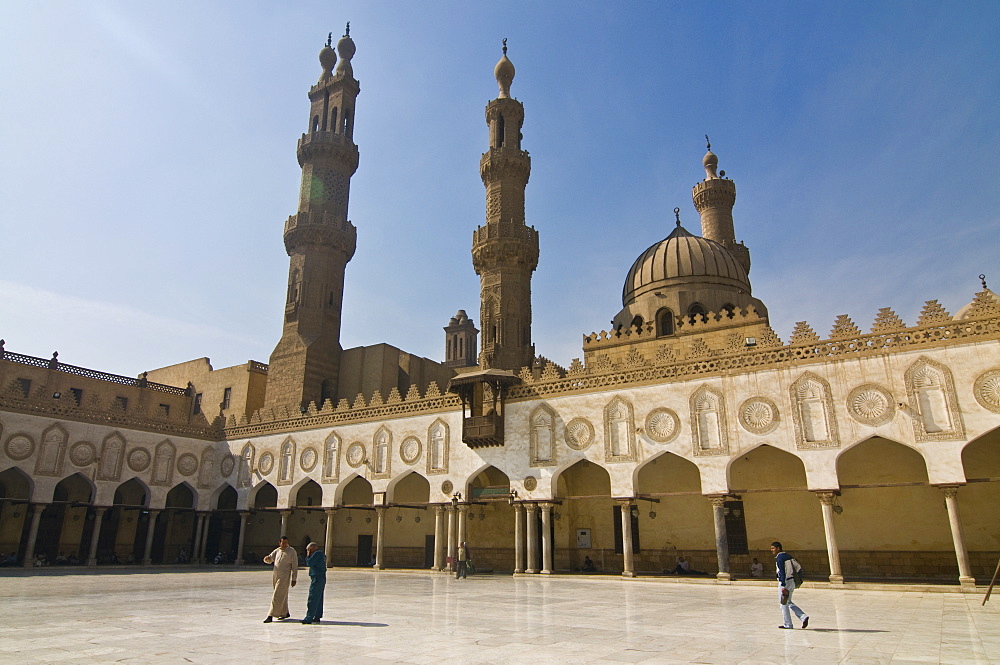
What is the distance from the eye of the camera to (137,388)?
1347 inches

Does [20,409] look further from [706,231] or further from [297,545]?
[706,231]

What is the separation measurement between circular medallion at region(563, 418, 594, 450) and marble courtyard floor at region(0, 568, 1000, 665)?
587cm

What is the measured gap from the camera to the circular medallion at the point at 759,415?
1716 centimetres

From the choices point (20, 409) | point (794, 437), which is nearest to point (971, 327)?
point (794, 437)

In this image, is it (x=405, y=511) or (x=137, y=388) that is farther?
(x=137, y=388)

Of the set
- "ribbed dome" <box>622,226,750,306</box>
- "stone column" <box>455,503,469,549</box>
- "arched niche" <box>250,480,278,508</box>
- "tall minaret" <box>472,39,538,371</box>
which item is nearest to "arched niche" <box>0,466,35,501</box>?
"arched niche" <box>250,480,278,508</box>

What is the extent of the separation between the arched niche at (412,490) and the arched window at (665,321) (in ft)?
36.0

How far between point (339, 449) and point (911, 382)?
754 inches

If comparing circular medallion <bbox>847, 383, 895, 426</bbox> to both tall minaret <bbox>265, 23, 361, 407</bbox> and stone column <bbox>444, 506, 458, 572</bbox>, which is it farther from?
tall minaret <bbox>265, 23, 361, 407</bbox>

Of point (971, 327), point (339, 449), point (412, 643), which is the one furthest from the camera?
point (339, 449)

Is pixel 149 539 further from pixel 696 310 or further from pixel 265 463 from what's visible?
pixel 696 310

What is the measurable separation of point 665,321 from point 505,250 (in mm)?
7209

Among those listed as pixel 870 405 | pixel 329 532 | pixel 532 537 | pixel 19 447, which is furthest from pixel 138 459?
pixel 870 405

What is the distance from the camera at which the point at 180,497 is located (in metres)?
30.7
